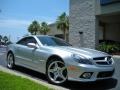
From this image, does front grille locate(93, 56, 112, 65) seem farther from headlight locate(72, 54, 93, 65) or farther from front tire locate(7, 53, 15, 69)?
front tire locate(7, 53, 15, 69)

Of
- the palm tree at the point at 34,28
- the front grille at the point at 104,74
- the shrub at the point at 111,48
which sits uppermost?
the palm tree at the point at 34,28

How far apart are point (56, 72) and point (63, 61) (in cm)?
46

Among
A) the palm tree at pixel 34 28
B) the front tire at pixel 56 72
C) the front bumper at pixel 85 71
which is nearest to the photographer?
the front bumper at pixel 85 71

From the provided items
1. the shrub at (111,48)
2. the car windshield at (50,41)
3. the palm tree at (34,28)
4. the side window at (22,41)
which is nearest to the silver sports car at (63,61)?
the car windshield at (50,41)

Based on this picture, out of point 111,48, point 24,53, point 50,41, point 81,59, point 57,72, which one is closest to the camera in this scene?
point 81,59

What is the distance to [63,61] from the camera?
7.82 metres

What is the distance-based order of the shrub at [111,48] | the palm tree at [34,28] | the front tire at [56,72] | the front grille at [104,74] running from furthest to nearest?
the palm tree at [34,28] < the shrub at [111,48] < the front tire at [56,72] < the front grille at [104,74]

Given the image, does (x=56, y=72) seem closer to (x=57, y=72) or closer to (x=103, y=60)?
(x=57, y=72)

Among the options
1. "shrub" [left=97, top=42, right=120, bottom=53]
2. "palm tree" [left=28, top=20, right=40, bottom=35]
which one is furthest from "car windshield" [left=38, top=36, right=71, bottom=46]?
"palm tree" [left=28, top=20, right=40, bottom=35]

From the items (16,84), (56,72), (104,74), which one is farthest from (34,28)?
(16,84)

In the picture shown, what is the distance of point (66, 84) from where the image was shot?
812cm

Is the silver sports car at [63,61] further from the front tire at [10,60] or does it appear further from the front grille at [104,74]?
the front tire at [10,60]

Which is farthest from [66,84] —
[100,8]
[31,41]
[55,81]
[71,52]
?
[100,8]

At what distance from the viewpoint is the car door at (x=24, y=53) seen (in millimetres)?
9180
